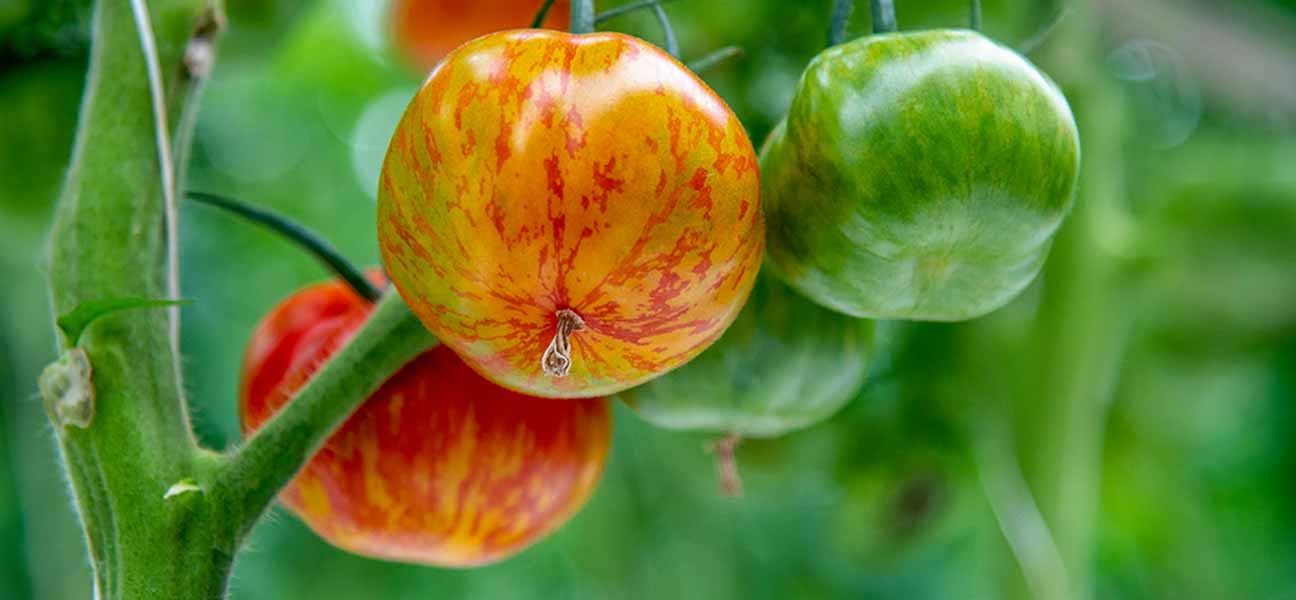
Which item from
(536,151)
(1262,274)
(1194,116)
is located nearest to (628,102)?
(536,151)

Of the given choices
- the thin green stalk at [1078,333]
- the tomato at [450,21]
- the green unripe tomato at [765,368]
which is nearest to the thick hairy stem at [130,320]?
the green unripe tomato at [765,368]

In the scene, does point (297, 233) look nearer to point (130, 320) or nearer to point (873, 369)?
point (130, 320)

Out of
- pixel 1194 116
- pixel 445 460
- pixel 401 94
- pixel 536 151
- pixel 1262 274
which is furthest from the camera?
pixel 401 94

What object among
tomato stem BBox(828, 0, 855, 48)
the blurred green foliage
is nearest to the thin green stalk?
the blurred green foliage

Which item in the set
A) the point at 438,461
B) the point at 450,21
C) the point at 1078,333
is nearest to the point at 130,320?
the point at 438,461

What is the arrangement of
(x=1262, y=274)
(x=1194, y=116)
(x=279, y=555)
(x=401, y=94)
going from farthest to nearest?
(x=401, y=94), (x=279, y=555), (x=1194, y=116), (x=1262, y=274)

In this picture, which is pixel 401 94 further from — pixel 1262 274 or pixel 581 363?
pixel 581 363
